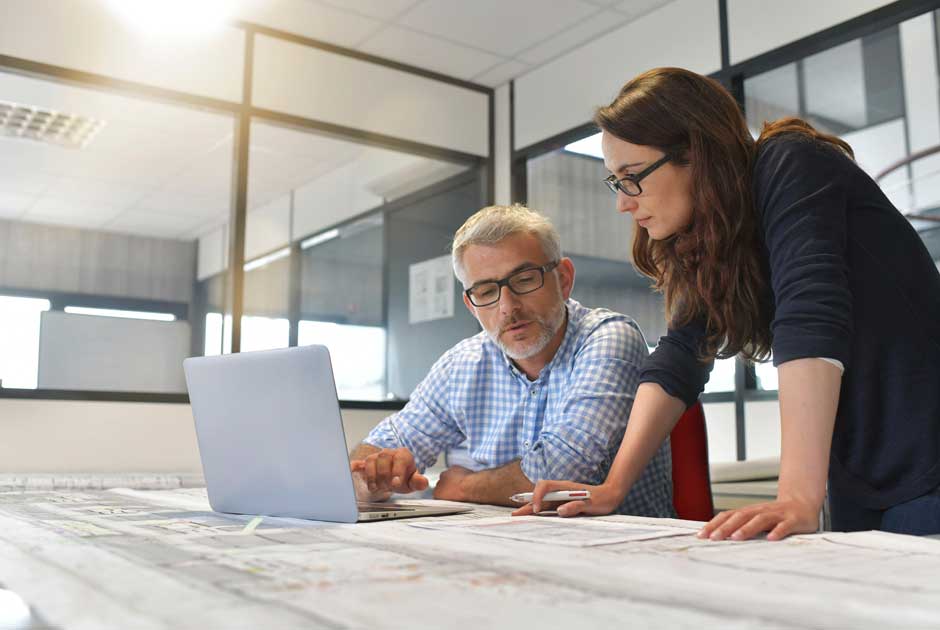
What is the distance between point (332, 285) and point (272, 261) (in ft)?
1.24

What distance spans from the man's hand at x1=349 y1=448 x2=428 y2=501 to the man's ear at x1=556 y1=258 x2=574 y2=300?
0.52 metres

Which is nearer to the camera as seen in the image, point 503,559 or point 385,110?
point 503,559

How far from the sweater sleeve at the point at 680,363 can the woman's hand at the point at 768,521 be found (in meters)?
0.48

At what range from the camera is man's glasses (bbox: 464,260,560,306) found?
1.88 meters

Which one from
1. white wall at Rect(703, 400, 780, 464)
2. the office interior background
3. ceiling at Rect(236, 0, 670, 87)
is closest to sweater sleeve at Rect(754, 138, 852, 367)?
the office interior background

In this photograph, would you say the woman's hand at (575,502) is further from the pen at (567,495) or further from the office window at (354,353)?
the office window at (354,353)

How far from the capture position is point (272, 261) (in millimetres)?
4805

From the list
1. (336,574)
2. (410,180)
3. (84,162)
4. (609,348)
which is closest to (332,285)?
(410,180)

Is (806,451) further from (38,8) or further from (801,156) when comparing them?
(38,8)

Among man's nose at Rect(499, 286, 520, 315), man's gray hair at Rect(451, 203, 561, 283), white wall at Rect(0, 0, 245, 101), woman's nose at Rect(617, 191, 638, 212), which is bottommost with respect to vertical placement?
man's nose at Rect(499, 286, 520, 315)

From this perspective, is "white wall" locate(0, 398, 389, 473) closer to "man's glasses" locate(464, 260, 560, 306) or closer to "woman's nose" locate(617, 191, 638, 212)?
"man's glasses" locate(464, 260, 560, 306)

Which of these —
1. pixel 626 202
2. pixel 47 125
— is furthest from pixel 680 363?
pixel 47 125

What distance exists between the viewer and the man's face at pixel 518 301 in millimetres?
1816

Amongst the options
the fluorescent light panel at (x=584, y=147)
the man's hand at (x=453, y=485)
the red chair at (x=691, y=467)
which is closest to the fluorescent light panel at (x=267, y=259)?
the fluorescent light panel at (x=584, y=147)
